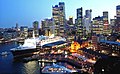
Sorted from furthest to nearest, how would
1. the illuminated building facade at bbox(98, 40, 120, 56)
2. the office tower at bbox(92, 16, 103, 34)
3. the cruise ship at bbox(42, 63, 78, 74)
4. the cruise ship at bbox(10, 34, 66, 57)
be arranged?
the office tower at bbox(92, 16, 103, 34), the cruise ship at bbox(10, 34, 66, 57), the illuminated building facade at bbox(98, 40, 120, 56), the cruise ship at bbox(42, 63, 78, 74)

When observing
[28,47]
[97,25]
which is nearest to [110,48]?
[28,47]

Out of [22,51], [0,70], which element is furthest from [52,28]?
[0,70]

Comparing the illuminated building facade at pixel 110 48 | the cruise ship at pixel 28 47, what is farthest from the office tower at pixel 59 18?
the illuminated building facade at pixel 110 48

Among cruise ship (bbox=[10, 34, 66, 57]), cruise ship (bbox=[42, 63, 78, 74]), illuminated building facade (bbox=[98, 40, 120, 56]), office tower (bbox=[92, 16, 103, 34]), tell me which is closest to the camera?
cruise ship (bbox=[42, 63, 78, 74])

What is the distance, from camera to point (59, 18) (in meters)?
66.1

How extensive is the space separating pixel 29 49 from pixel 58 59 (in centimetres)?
715

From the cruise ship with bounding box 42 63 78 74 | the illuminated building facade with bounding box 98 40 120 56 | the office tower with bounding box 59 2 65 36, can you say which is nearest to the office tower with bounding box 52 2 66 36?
the office tower with bounding box 59 2 65 36

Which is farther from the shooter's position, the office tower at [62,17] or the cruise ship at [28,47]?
the office tower at [62,17]

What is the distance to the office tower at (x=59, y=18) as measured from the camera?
211 ft

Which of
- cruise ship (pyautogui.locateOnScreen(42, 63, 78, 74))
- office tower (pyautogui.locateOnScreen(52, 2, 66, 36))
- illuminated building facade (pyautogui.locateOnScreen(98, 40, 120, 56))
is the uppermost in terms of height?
office tower (pyautogui.locateOnScreen(52, 2, 66, 36))

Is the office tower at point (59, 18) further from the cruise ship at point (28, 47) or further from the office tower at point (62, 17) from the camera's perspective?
the cruise ship at point (28, 47)

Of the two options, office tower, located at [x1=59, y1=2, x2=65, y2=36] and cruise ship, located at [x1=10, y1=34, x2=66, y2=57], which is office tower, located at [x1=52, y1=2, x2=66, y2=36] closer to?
office tower, located at [x1=59, y1=2, x2=65, y2=36]

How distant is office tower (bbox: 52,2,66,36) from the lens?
64444 mm

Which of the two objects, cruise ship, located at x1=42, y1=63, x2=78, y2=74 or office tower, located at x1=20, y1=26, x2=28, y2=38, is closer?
cruise ship, located at x1=42, y1=63, x2=78, y2=74
